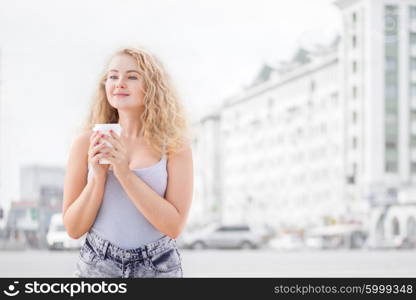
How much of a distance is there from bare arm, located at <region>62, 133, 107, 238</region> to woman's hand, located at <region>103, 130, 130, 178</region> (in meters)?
0.07

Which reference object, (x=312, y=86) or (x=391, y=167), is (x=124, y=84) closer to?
(x=391, y=167)

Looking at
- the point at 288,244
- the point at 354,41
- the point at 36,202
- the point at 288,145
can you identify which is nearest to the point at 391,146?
the point at 354,41

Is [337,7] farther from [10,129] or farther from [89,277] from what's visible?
[89,277]

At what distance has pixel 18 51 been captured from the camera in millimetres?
10945

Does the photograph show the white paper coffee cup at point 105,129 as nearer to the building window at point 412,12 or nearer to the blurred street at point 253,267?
the blurred street at point 253,267

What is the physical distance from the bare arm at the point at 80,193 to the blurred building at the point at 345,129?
148 ft

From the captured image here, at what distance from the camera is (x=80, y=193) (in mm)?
2488

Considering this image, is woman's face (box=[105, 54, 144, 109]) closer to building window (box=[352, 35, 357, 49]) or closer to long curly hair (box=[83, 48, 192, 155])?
long curly hair (box=[83, 48, 192, 155])

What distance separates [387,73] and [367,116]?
2389mm

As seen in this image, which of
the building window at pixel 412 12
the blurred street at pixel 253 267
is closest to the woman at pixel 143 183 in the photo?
the blurred street at pixel 253 267

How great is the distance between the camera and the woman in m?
2.46

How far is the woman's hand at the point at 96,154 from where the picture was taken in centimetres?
238

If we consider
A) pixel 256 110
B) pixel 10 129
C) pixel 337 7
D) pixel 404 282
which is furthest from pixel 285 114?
pixel 404 282

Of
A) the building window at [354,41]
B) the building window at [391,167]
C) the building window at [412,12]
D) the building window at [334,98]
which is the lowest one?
the building window at [391,167]
